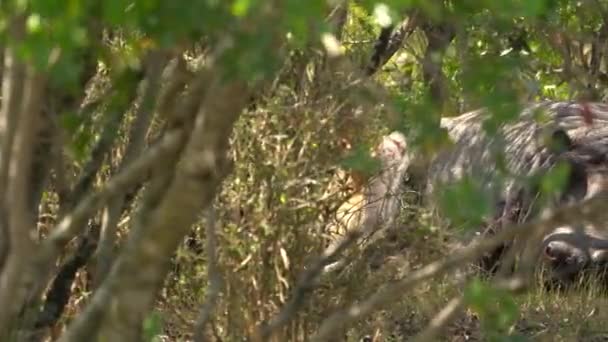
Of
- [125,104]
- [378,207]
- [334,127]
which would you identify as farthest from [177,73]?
[378,207]

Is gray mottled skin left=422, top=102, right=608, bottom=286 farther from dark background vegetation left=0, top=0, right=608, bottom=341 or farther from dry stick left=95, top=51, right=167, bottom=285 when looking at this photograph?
dry stick left=95, top=51, right=167, bottom=285

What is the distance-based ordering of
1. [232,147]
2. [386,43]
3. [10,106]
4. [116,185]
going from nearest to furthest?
[10,106] → [116,185] → [232,147] → [386,43]

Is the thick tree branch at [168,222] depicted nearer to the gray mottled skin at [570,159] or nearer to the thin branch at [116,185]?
the thin branch at [116,185]

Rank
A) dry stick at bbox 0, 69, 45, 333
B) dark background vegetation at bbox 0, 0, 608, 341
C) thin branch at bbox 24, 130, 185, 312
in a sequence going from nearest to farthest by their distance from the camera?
dark background vegetation at bbox 0, 0, 608, 341, dry stick at bbox 0, 69, 45, 333, thin branch at bbox 24, 130, 185, 312

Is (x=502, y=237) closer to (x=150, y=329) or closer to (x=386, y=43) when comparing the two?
(x=150, y=329)

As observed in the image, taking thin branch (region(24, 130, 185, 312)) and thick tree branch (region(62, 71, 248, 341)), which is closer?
thick tree branch (region(62, 71, 248, 341))

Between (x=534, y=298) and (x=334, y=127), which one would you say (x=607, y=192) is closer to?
(x=534, y=298)

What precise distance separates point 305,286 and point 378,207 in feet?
8.40

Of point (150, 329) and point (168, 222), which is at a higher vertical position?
point (150, 329)

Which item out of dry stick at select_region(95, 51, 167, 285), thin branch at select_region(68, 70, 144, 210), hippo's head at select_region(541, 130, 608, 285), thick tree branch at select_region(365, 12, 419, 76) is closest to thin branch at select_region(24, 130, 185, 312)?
dry stick at select_region(95, 51, 167, 285)

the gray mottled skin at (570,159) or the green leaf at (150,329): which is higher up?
the gray mottled skin at (570,159)

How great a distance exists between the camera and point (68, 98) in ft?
13.1

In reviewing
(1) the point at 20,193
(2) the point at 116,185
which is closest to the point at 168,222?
(2) the point at 116,185

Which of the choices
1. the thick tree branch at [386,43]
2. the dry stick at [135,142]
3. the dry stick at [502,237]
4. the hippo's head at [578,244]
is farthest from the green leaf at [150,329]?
the hippo's head at [578,244]
